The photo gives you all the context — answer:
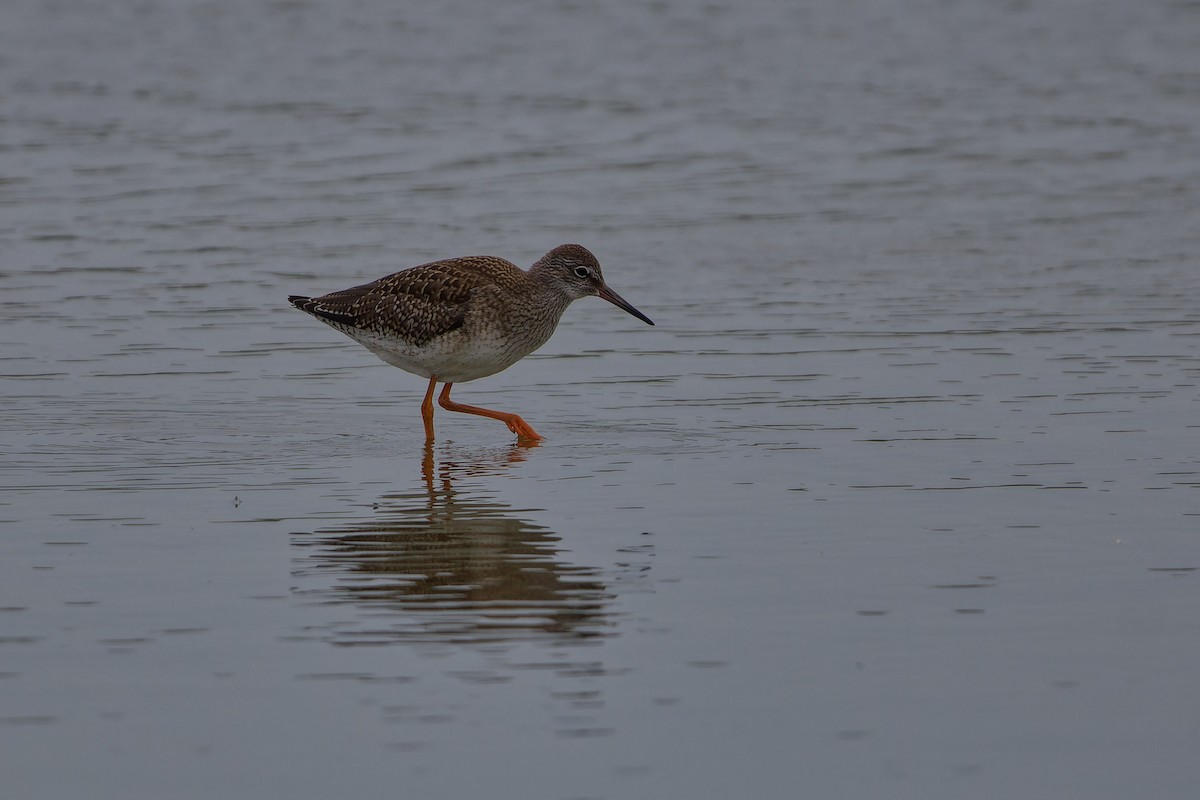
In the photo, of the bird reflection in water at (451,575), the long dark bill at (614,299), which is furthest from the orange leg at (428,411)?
the bird reflection in water at (451,575)

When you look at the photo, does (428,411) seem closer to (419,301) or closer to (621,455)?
(419,301)

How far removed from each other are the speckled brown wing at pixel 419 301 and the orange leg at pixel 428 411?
330mm

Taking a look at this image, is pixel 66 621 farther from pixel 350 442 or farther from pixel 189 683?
pixel 350 442

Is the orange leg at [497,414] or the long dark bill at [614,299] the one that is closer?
the orange leg at [497,414]

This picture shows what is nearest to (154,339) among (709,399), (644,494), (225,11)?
(709,399)

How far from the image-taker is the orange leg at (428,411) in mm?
10336

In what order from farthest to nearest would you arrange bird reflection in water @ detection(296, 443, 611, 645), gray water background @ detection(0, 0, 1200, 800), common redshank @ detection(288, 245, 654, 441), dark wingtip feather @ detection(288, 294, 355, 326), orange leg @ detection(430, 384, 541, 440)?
dark wingtip feather @ detection(288, 294, 355, 326) → common redshank @ detection(288, 245, 654, 441) → orange leg @ detection(430, 384, 541, 440) → bird reflection in water @ detection(296, 443, 611, 645) → gray water background @ detection(0, 0, 1200, 800)

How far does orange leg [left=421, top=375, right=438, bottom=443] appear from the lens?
33.9ft

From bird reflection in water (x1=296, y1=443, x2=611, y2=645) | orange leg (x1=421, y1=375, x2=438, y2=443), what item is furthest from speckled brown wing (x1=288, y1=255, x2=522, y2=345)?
bird reflection in water (x1=296, y1=443, x2=611, y2=645)

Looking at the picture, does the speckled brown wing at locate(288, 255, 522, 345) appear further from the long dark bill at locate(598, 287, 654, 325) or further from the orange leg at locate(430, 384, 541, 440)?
the long dark bill at locate(598, 287, 654, 325)

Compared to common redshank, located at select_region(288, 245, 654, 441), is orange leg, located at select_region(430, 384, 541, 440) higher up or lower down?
lower down

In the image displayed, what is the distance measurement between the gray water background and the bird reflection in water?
0.09 feet

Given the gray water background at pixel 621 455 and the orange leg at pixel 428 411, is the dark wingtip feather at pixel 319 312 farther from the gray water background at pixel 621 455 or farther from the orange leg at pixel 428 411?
the orange leg at pixel 428 411

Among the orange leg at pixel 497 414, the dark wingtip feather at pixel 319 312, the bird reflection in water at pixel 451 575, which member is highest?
the dark wingtip feather at pixel 319 312
